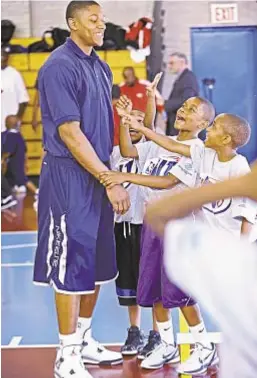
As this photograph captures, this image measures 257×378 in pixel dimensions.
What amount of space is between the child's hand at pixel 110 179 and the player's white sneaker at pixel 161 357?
2.70ft

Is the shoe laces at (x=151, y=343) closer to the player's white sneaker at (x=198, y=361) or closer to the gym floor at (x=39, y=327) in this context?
the gym floor at (x=39, y=327)

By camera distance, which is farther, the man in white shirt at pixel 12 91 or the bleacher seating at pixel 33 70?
the bleacher seating at pixel 33 70

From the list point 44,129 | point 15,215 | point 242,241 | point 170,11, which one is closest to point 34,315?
point 44,129

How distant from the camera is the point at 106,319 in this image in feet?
14.4

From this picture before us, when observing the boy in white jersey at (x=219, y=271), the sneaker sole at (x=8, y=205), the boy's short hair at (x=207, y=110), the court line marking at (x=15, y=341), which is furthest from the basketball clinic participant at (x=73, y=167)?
the sneaker sole at (x=8, y=205)

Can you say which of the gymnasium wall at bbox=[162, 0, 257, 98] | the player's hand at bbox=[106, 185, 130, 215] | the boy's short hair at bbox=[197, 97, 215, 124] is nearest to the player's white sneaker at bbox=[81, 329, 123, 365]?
the player's hand at bbox=[106, 185, 130, 215]

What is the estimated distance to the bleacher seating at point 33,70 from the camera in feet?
29.2

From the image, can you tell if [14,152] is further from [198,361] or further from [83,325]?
[198,361]

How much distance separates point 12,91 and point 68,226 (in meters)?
5.53

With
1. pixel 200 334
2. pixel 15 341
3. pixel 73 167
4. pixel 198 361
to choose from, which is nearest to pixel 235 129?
pixel 73 167

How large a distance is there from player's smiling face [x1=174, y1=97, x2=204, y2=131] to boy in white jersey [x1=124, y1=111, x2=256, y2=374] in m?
0.08

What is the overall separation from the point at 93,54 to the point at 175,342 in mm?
1327

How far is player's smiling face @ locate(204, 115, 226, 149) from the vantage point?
335cm

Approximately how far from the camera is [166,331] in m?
3.63
